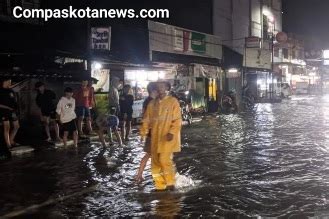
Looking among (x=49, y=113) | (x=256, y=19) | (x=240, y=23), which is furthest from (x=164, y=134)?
(x=256, y=19)

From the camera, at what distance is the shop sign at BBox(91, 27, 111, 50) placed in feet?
59.5

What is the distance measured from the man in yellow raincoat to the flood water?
0.32 metres

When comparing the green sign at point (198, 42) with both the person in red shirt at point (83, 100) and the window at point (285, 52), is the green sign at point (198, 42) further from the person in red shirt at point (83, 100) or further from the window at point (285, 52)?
the window at point (285, 52)

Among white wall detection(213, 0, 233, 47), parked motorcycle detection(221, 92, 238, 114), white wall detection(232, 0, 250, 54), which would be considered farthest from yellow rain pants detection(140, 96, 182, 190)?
white wall detection(232, 0, 250, 54)

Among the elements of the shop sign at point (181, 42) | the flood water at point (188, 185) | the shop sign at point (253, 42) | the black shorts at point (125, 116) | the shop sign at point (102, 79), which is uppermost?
the shop sign at point (253, 42)

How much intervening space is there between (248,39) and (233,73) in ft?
20.0

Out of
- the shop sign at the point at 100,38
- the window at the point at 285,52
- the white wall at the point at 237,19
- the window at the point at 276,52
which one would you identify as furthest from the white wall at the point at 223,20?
the window at the point at 285,52

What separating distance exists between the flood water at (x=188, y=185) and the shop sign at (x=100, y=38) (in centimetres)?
573

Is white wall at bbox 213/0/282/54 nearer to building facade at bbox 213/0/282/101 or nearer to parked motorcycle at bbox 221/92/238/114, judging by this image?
building facade at bbox 213/0/282/101

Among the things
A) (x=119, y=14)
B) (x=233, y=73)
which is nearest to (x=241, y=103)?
(x=233, y=73)

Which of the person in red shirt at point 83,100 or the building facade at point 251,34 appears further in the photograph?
the building facade at point 251,34

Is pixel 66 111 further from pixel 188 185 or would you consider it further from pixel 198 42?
pixel 198 42

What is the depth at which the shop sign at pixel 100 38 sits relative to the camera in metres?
18.1

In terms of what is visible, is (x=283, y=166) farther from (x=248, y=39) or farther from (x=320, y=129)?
(x=248, y=39)
